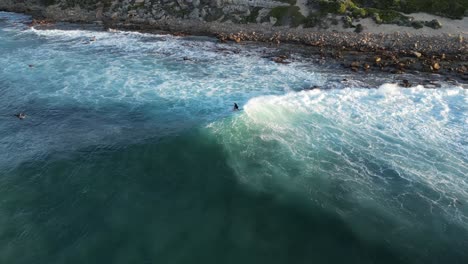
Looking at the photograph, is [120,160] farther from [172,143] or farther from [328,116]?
[328,116]

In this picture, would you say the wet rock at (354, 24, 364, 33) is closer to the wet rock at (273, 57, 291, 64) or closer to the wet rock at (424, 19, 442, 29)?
the wet rock at (424, 19, 442, 29)

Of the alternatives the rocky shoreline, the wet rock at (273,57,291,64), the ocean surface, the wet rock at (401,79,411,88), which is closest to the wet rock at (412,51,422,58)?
the rocky shoreline

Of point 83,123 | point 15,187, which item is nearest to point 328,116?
point 83,123

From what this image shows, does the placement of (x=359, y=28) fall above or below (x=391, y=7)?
below

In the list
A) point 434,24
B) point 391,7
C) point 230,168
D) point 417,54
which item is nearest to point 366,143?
point 230,168

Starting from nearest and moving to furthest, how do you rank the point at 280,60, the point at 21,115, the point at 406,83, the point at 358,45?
the point at 21,115
the point at 406,83
the point at 280,60
the point at 358,45

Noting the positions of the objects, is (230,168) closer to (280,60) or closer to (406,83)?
(406,83)

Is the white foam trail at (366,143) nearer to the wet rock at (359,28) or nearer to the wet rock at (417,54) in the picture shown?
the wet rock at (417,54)
